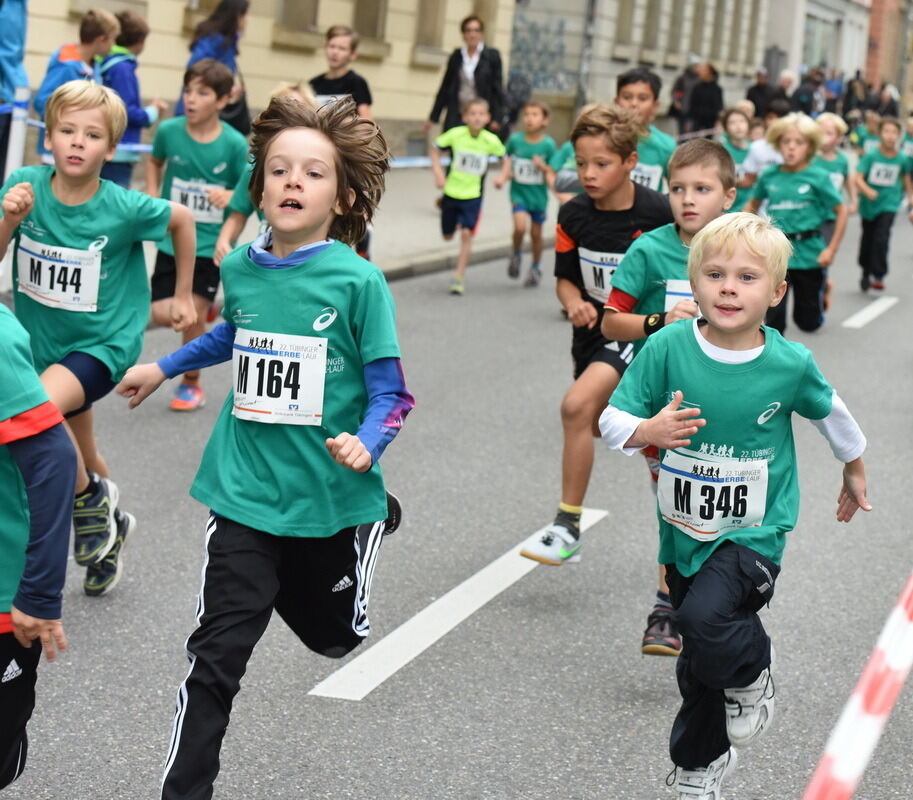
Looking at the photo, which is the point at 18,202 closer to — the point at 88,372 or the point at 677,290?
the point at 88,372

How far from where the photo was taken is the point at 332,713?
15.7ft

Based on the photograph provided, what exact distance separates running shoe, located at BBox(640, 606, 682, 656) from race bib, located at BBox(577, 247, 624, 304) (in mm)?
1371

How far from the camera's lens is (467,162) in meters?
14.1

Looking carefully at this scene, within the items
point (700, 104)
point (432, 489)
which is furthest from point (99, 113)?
point (700, 104)

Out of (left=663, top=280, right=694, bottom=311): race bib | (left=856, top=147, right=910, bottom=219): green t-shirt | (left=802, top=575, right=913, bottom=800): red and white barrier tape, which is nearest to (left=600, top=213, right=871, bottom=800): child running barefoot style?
(left=802, top=575, right=913, bottom=800): red and white barrier tape

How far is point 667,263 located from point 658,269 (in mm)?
35

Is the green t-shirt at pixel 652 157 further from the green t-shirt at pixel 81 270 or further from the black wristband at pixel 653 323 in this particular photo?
the green t-shirt at pixel 81 270

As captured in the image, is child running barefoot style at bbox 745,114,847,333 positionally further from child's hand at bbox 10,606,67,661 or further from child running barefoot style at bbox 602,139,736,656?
child's hand at bbox 10,606,67,661

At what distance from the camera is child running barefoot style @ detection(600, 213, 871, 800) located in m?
3.97

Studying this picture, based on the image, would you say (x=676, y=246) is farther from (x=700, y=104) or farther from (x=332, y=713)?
(x=700, y=104)

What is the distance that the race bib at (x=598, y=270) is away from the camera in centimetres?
623

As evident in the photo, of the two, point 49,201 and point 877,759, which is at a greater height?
point 49,201

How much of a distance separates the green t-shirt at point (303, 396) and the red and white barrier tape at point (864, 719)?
132cm

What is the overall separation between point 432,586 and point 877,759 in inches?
75.9
